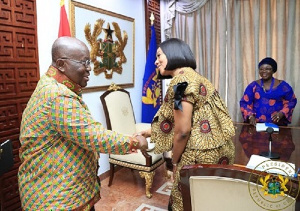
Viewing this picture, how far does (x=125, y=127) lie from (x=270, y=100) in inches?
69.2

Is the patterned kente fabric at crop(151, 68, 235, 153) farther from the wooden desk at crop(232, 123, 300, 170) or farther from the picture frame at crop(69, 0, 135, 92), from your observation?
the picture frame at crop(69, 0, 135, 92)

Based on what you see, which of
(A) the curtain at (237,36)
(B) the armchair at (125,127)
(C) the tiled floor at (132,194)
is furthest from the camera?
(A) the curtain at (237,36)

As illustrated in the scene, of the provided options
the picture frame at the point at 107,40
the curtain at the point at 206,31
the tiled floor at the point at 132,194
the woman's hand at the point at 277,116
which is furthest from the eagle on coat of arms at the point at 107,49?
the woman's hand at the point at 277,116

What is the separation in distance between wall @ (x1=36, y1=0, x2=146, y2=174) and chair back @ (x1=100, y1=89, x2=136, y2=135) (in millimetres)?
187

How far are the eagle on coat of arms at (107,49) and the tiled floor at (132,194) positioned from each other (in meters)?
1.34

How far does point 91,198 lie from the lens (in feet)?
4.06

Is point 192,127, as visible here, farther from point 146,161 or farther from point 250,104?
point 250,104

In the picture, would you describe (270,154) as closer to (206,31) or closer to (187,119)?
(187,119)

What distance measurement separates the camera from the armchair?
2734 millimetres

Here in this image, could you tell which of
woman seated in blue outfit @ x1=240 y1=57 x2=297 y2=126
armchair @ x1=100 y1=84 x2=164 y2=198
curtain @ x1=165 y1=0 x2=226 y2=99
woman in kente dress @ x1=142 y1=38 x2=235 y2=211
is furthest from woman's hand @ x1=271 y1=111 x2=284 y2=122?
woman in kente dress @ x1=142 y1=38 x2=235 y2=211

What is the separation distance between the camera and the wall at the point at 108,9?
95.4 inches

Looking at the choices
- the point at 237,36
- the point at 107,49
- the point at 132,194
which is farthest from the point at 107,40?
the point at 237,36

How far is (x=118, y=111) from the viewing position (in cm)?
313

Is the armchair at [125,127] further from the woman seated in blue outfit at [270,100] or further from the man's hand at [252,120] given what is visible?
the woman seated in blue outfit at [270,100]
